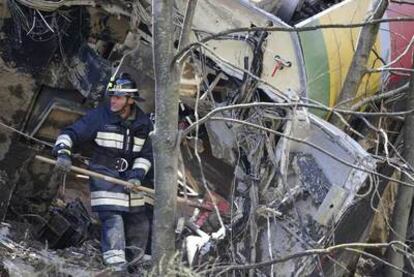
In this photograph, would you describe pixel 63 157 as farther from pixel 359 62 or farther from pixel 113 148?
pixel 359 62

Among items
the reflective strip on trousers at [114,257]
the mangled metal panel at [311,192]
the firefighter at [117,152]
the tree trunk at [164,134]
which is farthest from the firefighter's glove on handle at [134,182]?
the tree trunk at [164,134]

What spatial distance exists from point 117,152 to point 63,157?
1.83 ft

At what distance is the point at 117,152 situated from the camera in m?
7.67

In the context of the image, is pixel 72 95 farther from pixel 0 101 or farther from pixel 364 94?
pixel 364 94

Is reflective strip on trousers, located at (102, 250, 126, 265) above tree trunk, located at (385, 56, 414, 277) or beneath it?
beneath

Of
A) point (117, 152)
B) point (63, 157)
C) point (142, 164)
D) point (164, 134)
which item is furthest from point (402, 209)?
point (164, 134)

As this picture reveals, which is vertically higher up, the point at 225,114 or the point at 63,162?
the point at 225,114

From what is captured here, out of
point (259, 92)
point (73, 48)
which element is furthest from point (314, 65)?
point (73, 48)

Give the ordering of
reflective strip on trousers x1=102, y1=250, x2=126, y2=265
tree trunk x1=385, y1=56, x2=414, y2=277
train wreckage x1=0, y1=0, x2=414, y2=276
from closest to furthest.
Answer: train wreckage x1=0, y1=0, x2=414, y2=276 → reflective strip on trousers x1=102, y1=250, x2=126, y2=265 → tree trunk x1=385, y1=56, x2=414, y2=277

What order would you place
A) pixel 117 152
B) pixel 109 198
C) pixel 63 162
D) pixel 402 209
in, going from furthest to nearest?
pixel 402 209 → pixel 117 152 → pixel 109 198 → pixel 63 162

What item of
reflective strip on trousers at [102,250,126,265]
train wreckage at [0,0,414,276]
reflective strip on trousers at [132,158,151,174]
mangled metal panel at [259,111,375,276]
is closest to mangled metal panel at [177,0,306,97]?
train wreckage at [0,0,414,276]

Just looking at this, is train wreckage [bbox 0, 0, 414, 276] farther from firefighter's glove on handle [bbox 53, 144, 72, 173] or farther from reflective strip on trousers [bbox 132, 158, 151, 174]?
firefighter's glove on handle [bbox 53, 144, 72, 173]

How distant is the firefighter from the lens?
7.51m

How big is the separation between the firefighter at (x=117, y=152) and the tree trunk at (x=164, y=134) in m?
1.92
